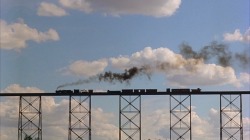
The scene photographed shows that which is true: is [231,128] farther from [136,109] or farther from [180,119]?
[136,109]

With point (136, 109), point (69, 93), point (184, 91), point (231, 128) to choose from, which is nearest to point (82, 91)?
point (69, 93)

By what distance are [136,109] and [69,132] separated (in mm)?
5458

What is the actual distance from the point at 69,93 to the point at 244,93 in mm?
13262

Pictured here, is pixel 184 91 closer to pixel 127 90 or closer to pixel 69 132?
pixel 127 90

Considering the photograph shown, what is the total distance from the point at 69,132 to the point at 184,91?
940 cm

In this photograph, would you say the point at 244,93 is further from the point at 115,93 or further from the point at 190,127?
A: the point at 115,93

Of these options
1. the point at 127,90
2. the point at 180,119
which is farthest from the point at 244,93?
the point at 127,90

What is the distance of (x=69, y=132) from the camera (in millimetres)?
51688

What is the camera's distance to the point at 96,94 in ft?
168

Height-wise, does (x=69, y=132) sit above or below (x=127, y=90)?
below

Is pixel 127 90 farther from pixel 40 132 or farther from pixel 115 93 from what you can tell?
pixel 40 132

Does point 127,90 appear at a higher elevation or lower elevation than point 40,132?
higher

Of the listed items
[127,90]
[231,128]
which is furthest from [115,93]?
[231,128]

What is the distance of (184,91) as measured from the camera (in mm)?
50312
